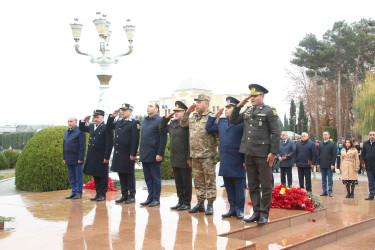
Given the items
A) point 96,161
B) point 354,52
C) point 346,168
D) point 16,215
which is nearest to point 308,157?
point 346,168

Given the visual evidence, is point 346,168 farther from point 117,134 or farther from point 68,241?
point 68,241

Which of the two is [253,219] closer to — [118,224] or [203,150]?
[203,150]

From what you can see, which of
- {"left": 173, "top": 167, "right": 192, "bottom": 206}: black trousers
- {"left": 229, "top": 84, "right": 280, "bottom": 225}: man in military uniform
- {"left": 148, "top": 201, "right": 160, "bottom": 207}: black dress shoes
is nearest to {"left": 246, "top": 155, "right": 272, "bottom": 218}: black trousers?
{"left": 229, "top": 84, "right": 280, "bottom": 225}: man in military uniform

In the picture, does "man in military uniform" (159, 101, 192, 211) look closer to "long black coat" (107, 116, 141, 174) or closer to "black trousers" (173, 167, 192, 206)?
"black trousers" (173, 167, 192, 206)

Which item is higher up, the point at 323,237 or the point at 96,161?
the point at 96,161

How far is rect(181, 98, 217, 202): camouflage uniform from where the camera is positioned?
6512 mm

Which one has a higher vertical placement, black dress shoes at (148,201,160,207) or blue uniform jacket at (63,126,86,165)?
blue uniform jacket at (63,126,86,165)

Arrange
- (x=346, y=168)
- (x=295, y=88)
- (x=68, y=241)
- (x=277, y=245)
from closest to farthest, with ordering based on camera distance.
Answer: (x=68, y=241)
(x=277, y=245)
(x=346, y=168)
(x=295, y=88)

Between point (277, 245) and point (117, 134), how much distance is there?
12.9 feet

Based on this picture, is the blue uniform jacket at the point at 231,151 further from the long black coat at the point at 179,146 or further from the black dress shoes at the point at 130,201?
the black dress shoes at the point at 130,201

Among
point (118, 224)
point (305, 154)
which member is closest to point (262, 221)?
point (118, 224)

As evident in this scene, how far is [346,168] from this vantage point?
10.3m

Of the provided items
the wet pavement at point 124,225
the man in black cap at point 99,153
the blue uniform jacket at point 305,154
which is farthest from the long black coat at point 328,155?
the man in black cap at point 99,153

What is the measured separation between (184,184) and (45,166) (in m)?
5.22
